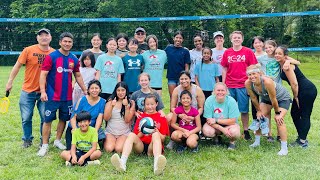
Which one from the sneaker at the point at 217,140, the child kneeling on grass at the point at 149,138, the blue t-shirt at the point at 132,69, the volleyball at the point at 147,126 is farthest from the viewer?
the blue t-shirt at the point at 132,69

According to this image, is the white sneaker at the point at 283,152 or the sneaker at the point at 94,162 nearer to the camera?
the sneaker at the point at 94,162

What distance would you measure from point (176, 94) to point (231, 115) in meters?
0.91

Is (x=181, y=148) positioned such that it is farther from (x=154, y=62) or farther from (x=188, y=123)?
(x=154, y=62)

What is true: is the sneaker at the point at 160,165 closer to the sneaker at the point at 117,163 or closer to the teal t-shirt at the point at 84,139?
the sneaker at the point at 117,163

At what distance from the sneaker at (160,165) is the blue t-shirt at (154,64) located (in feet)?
7.41

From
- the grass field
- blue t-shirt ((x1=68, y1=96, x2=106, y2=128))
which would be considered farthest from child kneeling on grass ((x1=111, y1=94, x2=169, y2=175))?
blue t-shirt ((x1=68, y1=96, x2=106, y2=128))

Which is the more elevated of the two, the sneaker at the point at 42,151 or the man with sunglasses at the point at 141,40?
the man with sunglasses at the point at 141,40

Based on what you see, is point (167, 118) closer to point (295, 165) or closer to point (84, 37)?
point (295, 165)

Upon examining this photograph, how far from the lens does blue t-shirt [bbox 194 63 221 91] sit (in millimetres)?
6180

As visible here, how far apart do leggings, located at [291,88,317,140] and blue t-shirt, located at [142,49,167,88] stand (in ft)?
7.63

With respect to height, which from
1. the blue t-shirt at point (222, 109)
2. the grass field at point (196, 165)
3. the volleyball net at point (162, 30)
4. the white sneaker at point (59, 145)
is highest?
the volleyball net at point (162, 30)

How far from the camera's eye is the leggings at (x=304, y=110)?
17.4 feet

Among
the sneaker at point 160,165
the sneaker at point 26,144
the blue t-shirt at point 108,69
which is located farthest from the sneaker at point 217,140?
the sneaker at point 26,144

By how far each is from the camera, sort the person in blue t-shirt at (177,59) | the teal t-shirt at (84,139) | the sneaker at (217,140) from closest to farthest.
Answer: the teal t-shirt at (84,139), the sneaker at (217,140), the person in blue t-shirt at (177,59)
